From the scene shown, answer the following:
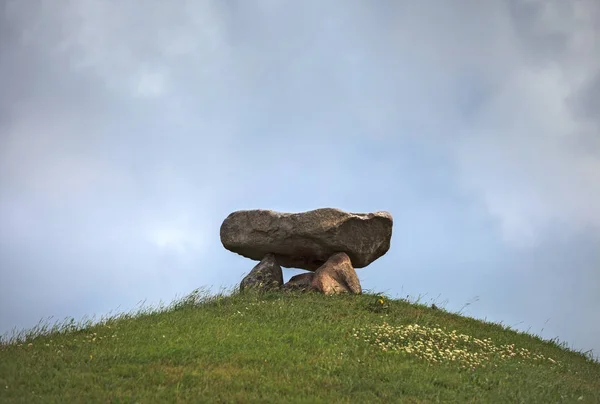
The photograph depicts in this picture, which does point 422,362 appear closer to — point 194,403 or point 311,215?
point 194,403

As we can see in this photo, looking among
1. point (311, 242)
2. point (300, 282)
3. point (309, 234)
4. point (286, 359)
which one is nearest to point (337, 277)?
point (300, 282)

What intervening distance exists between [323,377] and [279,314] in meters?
5.85

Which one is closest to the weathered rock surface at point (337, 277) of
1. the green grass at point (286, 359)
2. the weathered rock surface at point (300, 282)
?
the weathered rock surface at point (300, 282)

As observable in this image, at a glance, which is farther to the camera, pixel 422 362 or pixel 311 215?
pixel 311 215

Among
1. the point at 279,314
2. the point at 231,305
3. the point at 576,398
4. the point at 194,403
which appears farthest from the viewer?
the point at 231,305

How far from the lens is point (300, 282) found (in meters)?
22.9

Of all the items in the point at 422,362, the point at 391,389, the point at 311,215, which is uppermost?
the point at 311,215

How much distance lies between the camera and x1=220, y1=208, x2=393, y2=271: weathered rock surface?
72.3 feet

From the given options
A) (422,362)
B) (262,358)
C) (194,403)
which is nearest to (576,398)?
(422,362)

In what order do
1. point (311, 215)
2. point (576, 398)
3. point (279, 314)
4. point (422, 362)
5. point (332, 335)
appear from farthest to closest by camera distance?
point (311, 215), point (279, 314), point (332, 335), point (422, 362), point (576, 398)

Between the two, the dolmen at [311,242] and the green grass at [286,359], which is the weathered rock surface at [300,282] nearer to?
the dolmen at [311,242]

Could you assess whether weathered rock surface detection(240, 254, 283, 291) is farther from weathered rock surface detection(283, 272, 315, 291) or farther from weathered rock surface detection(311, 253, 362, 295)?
weathered rock surface detection(311, 253, 362, 295)

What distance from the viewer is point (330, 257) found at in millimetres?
23109

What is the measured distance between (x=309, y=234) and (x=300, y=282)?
1.97 metres
